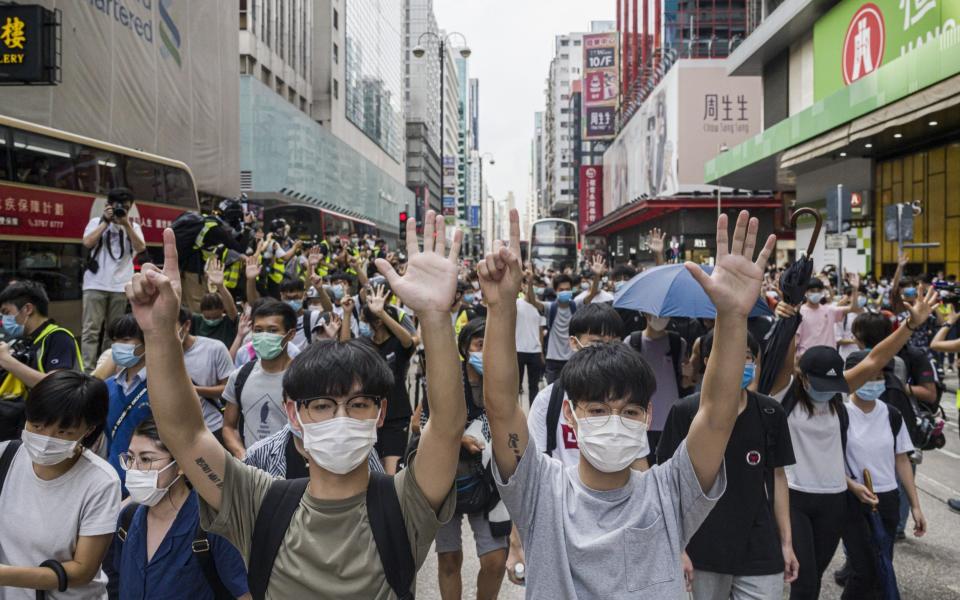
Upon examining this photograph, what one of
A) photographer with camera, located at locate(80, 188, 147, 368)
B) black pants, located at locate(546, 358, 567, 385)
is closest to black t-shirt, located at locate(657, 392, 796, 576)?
black pants, located at locate(546, 358, 567, 385)

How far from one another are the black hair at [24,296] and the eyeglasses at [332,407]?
10.0ft

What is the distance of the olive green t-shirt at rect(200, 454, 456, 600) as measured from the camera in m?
2.06

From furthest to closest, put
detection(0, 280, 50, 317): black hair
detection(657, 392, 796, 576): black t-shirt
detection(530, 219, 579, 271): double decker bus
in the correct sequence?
1. detection(530, 219, 579, 271): double decker bus
2. detection(0, 280, 50, 317): black hair
3. detection(657, 392, 796, 576): black t-shirt

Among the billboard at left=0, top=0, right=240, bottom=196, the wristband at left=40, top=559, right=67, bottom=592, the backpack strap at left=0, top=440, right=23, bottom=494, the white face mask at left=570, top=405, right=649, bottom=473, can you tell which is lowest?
the wristband at left=40, top=559, right=67, bottom=592

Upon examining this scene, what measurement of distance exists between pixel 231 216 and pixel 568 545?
8002 millimetres

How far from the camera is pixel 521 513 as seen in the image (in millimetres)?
2283

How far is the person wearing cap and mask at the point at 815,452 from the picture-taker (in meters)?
3.67

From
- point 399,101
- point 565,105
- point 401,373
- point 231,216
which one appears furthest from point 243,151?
point 565,105

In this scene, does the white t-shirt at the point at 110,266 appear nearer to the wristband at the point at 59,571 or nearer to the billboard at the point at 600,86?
the wristband at the point at 59,571

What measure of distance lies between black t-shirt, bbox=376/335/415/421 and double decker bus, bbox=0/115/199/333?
5.15m

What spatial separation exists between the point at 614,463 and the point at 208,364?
129 inches

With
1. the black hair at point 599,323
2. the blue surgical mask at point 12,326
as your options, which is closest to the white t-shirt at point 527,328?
the black hair at point 599,323

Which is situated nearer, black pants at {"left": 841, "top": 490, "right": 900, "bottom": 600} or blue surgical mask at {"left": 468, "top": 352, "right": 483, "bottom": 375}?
black pants at {"left": 841, "top": 490, "right": 900, "bottom": 600}

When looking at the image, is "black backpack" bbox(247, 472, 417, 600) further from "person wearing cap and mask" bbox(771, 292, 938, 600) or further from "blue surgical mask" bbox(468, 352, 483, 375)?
"person wearing cap and mask" bbox(771, 292, 938, 600)
